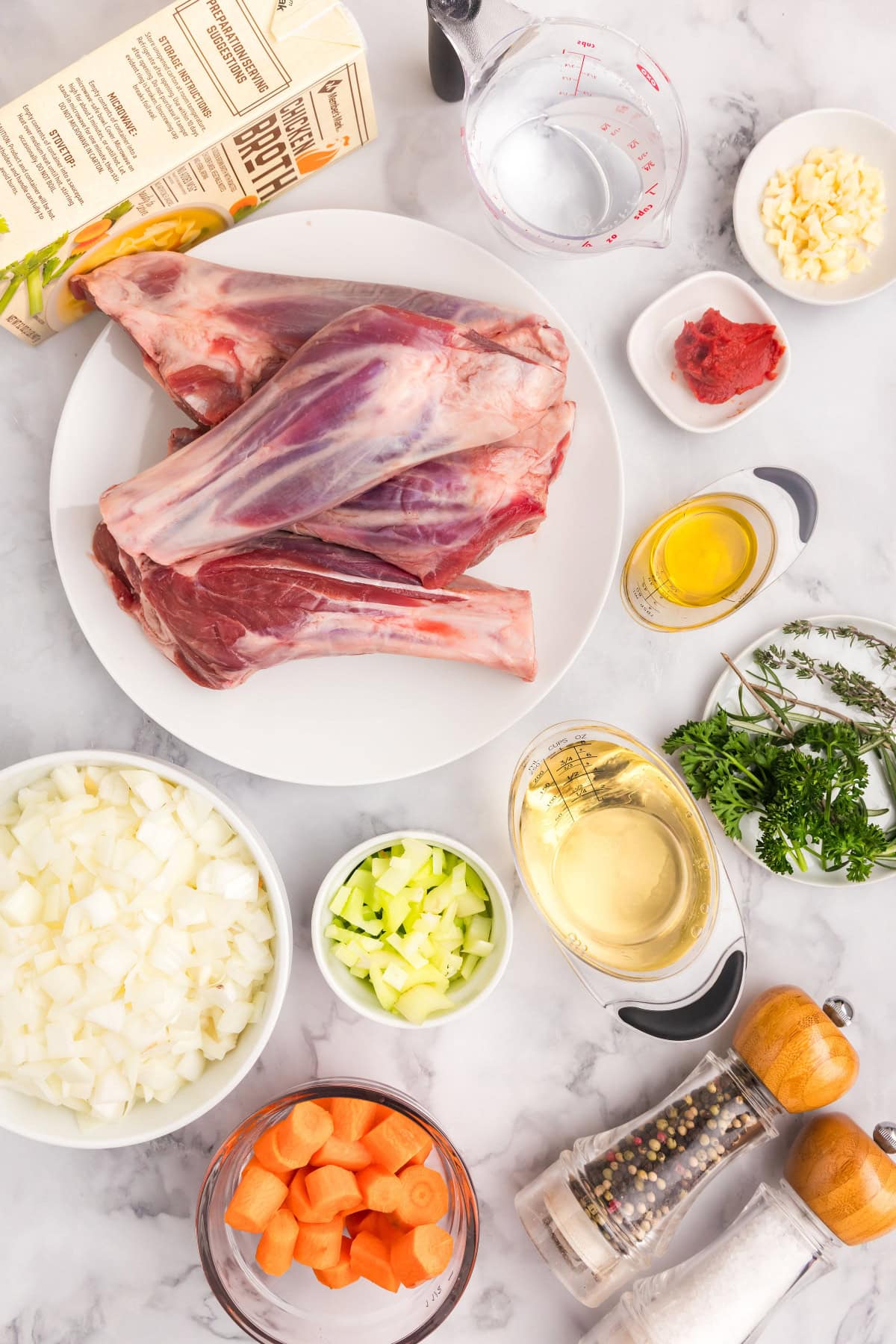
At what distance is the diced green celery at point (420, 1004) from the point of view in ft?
5.01

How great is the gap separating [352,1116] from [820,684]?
1.14 metres

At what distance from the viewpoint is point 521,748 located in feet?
5.53

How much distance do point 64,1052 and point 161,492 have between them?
2.87ft

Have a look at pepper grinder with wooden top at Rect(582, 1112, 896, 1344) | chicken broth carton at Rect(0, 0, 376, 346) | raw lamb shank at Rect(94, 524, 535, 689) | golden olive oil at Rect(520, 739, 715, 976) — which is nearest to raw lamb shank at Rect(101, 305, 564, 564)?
raw lamb shank at Rect(94, 524, 535, 689)

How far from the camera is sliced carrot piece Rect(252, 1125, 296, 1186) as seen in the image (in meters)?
1.46

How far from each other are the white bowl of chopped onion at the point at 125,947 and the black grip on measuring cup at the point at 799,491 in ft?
3.58

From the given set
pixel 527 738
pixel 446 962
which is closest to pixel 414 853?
pixel 446 962

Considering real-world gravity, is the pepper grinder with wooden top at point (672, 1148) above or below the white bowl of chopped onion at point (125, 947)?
below

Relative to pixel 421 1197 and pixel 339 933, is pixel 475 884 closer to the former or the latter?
pixel 339 933

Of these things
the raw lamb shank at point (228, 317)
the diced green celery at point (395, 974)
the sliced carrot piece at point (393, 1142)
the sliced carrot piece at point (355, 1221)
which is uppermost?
the raw lamb shank at point (228, 317)

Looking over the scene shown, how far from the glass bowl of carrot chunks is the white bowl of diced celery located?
17 centimetres

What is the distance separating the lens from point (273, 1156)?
57.7 inches

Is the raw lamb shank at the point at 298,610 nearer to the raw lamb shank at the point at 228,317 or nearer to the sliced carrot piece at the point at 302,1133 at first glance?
the raw lamb shank at the point at 228,317

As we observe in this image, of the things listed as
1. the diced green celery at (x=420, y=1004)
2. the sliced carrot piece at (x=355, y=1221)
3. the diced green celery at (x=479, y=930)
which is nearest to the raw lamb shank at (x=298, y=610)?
the diced green celery at (x=479, y=930)
